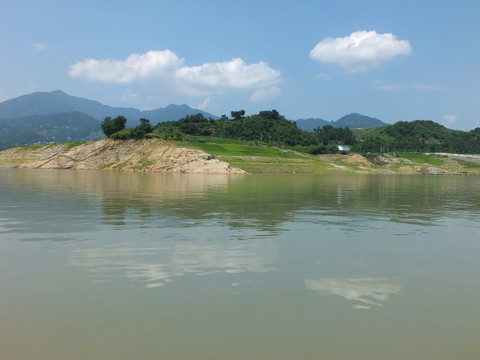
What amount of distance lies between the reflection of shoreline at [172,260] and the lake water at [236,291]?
0.21ft

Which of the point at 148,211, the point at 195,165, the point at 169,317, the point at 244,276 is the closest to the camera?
the point at 169,317

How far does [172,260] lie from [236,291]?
11.9ft

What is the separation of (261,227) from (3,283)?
1165 centimetres

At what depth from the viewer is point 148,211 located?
78.5ft

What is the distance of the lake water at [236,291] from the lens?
22.5 feet

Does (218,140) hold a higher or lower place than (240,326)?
higher

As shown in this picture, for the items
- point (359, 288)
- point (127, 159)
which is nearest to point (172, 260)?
point (359, 288)

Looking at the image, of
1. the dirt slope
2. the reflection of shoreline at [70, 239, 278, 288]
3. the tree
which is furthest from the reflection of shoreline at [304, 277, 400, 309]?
the tree

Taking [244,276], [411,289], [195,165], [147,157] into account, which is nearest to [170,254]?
[244,276]

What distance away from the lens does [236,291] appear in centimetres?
953

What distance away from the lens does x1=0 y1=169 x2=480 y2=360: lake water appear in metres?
6.85

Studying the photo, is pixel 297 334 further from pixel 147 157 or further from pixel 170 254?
pixel 147 157

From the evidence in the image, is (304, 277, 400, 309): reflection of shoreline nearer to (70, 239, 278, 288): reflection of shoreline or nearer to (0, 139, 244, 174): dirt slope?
(70, 239, 278, 288): reflection of shoreline

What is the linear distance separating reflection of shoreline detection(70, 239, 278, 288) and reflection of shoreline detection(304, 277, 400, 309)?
1.95m
